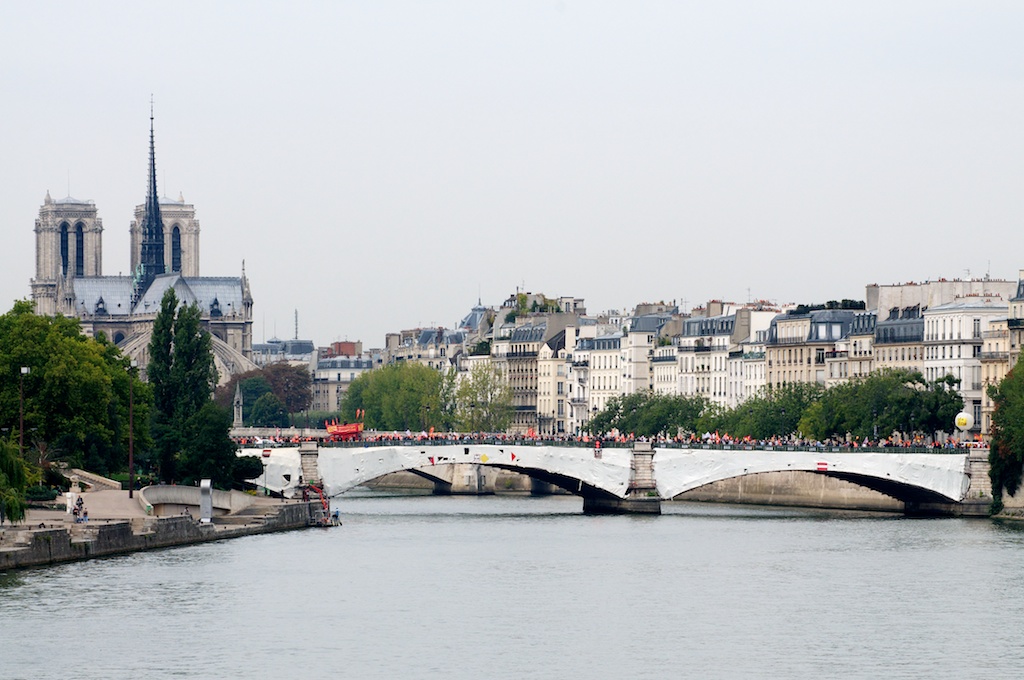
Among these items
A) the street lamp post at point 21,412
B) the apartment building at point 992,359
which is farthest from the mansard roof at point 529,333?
the street lamp post at point 21,412

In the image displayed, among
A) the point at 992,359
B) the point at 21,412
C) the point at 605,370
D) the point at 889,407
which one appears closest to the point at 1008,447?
the point at 889,407

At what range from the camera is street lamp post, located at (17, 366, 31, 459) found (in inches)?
2638

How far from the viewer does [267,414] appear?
17788 centimetres

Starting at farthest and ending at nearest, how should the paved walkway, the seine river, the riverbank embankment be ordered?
1. the paved walkway
2. the riverbank embankment
3. the seine river

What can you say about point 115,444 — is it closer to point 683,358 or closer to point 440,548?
point 440,548

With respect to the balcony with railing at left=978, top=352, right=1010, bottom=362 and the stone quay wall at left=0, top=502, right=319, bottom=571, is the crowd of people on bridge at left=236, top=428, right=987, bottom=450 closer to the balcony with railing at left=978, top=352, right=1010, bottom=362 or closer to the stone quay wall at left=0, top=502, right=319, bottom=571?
the balcony with railing at left=978, top=352, right=1010, bottom=362

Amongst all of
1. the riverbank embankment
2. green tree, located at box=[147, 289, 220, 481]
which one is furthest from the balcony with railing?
the riverbank embankment

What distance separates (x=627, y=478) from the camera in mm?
84625

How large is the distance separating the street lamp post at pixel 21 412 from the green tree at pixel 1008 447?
25.8 m

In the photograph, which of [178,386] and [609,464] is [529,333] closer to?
[609,464]

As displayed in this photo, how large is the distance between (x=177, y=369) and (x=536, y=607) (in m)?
29.4

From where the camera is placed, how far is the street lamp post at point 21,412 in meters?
67.0

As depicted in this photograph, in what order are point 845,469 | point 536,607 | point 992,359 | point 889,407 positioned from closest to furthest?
point 536,607 < point 845,469 < point 889,407 < point 992,359

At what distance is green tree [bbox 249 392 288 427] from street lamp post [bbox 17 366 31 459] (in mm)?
105001
